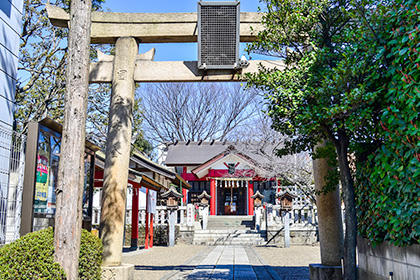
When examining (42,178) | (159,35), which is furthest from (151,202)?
(42,178)

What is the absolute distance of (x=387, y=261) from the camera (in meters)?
4.25

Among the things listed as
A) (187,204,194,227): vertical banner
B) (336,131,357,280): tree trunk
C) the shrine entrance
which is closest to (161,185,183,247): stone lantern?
(187,204,194,227): vertical banner

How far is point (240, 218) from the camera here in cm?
2352

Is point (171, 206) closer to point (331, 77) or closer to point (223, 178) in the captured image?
point (223, 178)

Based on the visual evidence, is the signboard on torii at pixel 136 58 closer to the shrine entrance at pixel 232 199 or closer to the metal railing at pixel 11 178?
the metal railing at pixel 11 178

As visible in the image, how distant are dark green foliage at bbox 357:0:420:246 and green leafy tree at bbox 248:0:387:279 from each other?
0.74 feet

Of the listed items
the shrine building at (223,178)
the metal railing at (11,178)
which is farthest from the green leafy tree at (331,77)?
the shrine building at (223,178)

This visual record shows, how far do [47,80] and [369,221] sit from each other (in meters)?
10.9

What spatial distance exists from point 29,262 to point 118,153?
2785mm

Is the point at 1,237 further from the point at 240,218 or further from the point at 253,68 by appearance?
the point at 240,218

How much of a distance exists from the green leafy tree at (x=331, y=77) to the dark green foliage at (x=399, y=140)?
0.22 m

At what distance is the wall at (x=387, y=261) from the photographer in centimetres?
360

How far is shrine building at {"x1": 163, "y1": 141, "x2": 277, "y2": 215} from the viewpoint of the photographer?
2697 centimetres

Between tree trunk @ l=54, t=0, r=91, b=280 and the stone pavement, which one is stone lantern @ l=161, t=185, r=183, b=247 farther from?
tree trunk @ l=54, t=0, r=91, b=280
